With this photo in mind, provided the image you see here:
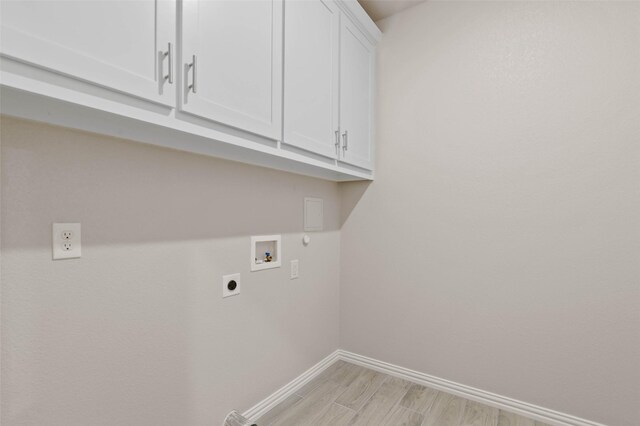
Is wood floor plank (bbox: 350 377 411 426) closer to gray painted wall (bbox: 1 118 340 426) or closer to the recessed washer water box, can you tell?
gray painted wall (bbox: 1 118 340 426)

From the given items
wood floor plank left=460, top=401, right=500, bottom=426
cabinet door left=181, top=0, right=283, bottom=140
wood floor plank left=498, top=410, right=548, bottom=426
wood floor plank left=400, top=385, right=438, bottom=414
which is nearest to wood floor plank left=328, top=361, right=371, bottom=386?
wood floor plank left=400, top=385, right=438, bottom=414

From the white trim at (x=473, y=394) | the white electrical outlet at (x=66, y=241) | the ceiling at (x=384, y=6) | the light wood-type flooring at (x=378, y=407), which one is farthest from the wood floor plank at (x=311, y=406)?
the ceiling at (x=384, y=6)

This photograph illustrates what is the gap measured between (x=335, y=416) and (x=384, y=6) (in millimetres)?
2588

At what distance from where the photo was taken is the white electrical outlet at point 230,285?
143cm

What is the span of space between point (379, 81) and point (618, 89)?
50.9 inches

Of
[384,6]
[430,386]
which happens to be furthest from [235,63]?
[430,386]

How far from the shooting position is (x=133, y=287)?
3.60 ft

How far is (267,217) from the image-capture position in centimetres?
167

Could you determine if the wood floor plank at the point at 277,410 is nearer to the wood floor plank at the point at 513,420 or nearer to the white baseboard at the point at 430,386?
the white baseboard at the point at 430,386

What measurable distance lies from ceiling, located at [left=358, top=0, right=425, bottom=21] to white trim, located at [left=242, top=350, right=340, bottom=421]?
98.9 inches

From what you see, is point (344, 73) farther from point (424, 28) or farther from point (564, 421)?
point (564, 421)

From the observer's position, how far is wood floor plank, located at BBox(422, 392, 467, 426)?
1.58 metres

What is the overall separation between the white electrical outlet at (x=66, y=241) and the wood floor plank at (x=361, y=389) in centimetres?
157

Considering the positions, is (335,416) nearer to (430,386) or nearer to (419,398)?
(419,398)
